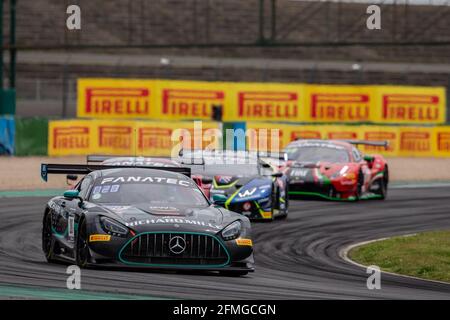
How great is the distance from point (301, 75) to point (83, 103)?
15.8 meters

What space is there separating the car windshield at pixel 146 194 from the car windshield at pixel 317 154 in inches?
466

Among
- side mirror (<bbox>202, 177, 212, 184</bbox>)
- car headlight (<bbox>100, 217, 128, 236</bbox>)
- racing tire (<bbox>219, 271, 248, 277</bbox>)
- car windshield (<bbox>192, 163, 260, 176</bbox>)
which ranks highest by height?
car windshield (<bbox>192, 163, 260, 176</bbox>)

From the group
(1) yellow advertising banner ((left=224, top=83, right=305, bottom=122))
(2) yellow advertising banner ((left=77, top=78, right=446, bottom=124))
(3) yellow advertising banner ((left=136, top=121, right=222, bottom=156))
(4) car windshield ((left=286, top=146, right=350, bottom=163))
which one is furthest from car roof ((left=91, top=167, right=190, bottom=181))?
(1) yellow advertising banner ((left=224, top=83, right=305, bottom=122))

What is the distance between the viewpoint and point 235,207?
805 inches

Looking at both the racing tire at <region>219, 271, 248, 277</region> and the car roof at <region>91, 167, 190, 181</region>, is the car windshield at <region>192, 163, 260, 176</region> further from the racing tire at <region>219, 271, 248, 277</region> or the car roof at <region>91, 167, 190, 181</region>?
the racing tire at <region>219, 271, 248, 277</region>

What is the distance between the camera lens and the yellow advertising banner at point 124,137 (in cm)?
3419

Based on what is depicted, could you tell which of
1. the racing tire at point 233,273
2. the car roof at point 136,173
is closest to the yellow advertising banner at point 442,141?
the car roof at point 136,173

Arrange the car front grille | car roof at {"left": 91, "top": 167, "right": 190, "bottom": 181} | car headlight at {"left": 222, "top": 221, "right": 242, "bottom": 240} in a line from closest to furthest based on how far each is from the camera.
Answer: the car front grille
car headlight at {"left": 222, "top": 221, "right": 242, "bottom": 240}
car roof at {"left": 91, "top": 167, "right": 190, "bottom": 181}

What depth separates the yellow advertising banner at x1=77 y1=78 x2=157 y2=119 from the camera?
3844cm

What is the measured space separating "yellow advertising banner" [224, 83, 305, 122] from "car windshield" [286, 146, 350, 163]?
1350 cm

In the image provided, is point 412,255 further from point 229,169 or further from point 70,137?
point 70,137

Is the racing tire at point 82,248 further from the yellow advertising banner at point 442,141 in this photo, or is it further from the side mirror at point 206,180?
the yellow advertising banner at point 442,141

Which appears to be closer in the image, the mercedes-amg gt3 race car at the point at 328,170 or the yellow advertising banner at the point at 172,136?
the mercedes-amg gt3 race car at the point at 328,170
